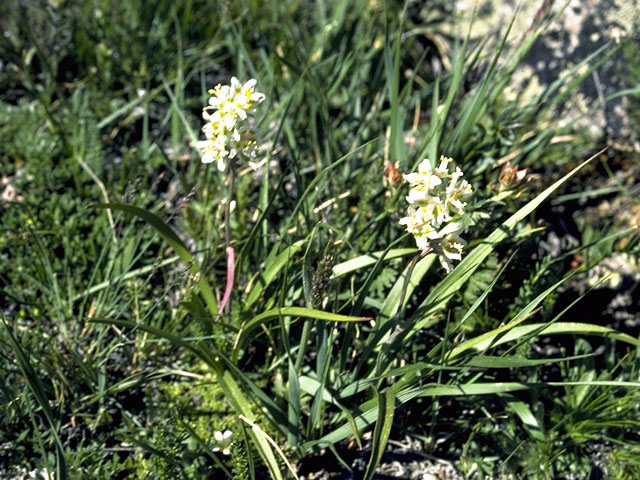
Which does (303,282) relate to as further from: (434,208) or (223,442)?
(223,442)

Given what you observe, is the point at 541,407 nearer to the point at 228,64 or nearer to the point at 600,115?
the point at 600,115

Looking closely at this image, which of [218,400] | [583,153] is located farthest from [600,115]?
[218,400]

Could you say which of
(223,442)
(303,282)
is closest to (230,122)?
(303,282)

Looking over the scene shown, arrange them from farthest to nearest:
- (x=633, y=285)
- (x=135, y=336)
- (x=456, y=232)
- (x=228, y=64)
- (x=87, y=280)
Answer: (x=228, y=64)
(x=633, y=285)
(x=87, y=280)
(x=135, y=336)
(x=456, y=232)

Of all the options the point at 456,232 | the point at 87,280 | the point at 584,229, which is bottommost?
the point at 584,229

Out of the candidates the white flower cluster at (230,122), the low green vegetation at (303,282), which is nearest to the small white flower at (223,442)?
the low green vegetation at (303,282)

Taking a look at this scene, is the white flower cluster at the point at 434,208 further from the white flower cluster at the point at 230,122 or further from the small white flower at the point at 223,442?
the small white flower at the point at 223,442

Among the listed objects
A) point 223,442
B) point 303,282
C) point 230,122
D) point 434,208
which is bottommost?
point 223,442
